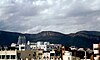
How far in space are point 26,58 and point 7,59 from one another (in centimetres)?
978

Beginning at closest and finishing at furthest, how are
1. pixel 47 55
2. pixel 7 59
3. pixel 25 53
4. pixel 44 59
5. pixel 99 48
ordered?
pixel 99 48
pixel 7 59
pixel 25 53
pixel 44 59
pixel 47 55

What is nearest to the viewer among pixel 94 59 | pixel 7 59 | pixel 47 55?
pixel 94 59

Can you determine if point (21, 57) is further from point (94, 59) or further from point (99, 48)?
point (99, 48)

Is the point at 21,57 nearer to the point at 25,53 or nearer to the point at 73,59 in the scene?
the point at 25,53

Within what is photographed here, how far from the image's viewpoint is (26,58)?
145 m

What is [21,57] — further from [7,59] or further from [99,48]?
[99,48]

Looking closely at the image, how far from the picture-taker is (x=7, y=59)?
454 ft

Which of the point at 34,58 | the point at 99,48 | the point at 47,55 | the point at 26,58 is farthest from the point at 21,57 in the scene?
the point at 99,48

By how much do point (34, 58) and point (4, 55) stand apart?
60.9 feet

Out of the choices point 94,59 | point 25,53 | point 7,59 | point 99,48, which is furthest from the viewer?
point 25,53

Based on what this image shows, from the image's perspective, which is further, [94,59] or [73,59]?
[73,59]

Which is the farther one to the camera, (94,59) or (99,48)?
(94,59)

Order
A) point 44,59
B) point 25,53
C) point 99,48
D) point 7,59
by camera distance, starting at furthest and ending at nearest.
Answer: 1. point 44,59
2. point 25,53
3. point 7,59
4. point 99,48

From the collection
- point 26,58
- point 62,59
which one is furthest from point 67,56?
point 26,58
